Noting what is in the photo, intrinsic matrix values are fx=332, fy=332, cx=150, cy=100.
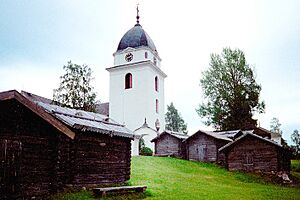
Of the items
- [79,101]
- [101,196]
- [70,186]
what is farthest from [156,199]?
[79,101]

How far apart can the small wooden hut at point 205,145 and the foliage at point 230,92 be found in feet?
30.2

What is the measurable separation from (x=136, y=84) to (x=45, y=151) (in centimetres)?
3958

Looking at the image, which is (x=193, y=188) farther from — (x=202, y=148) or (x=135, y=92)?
(x=135, y=92)

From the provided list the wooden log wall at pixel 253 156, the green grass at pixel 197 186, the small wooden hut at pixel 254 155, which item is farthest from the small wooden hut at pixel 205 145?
the wooden log wall at pixel 253 156

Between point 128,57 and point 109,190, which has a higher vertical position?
point 128,57

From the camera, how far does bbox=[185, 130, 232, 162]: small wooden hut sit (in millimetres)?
37031

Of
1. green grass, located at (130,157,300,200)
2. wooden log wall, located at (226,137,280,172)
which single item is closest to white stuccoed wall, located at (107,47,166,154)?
green grass, located at (130,157,300,200)

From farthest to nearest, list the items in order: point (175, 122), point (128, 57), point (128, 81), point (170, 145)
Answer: point (175, 122) → point (128, 81) → point (128, 57) → point (170, 145)

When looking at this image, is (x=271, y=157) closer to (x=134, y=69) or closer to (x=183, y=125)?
(x=134, y=69)

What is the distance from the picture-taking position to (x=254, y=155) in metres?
31.8

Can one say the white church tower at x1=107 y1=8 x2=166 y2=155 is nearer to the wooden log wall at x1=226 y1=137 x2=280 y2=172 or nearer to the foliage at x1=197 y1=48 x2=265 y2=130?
the foliage at x1=197 y1=48 x2=265 y2=130

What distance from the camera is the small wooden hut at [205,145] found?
37031mm

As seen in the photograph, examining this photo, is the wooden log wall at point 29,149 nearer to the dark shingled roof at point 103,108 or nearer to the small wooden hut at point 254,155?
the small wooden hut at point 254,155

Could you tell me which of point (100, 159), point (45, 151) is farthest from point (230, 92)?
point (45, 151)
